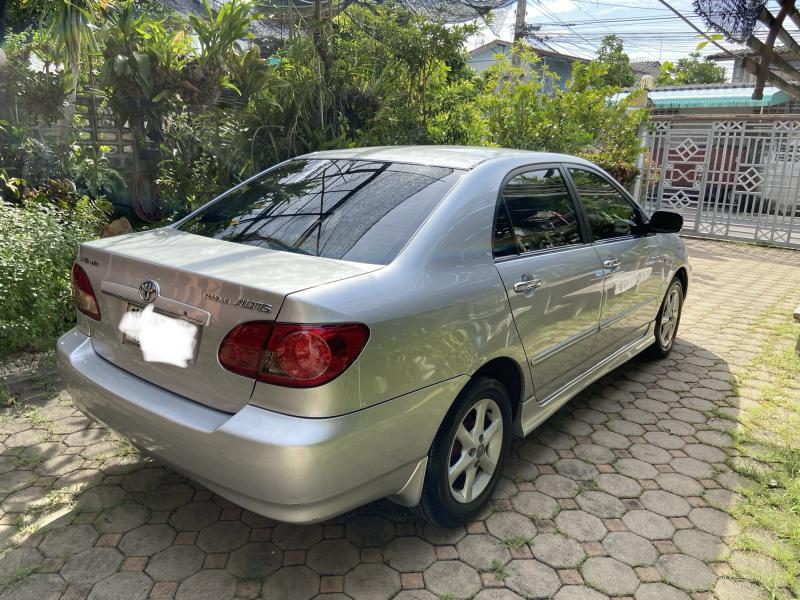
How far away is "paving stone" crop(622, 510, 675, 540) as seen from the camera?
253 centimetres

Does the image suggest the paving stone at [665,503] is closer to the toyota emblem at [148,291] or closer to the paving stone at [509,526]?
the paving stone at [509,526]

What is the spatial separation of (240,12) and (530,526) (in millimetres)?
5628

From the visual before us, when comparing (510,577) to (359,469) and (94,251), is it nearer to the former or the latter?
(359,469)

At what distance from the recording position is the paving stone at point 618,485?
2.83 m

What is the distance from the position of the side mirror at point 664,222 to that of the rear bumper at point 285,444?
89.6 inches

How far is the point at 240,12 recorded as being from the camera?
6.00 m

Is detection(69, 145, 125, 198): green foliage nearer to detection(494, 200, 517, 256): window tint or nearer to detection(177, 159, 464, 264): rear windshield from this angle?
detection(177, 159, 464, 264): rear windshield

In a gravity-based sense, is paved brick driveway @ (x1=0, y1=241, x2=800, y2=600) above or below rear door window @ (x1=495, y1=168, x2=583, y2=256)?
below

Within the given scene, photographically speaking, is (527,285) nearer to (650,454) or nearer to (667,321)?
(650,454)

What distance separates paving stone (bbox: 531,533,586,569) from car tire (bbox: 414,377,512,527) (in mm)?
282

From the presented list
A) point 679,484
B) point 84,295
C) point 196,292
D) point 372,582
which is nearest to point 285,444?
point 196,292

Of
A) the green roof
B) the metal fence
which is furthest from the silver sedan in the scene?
the green roof

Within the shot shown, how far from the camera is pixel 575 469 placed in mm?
3027

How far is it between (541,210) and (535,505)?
1.41 metres
